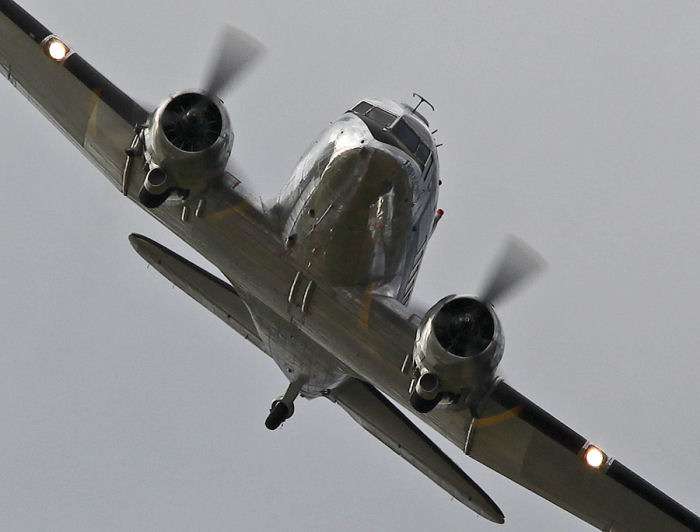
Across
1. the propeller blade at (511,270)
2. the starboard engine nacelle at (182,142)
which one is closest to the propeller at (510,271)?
the propeller blade at (511,270)

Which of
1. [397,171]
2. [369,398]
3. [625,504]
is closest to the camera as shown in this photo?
[397,171]

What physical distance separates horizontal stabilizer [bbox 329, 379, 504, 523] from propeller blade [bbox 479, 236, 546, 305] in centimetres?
422

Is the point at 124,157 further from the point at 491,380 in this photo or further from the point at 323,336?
the point at 491,380

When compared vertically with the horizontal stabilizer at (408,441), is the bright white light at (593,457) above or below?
above

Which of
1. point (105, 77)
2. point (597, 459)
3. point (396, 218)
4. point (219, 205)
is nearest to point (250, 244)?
point (219, 205)

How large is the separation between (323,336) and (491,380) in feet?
10.6

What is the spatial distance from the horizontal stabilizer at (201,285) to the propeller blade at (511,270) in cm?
595

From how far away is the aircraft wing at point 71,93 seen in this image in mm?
24031

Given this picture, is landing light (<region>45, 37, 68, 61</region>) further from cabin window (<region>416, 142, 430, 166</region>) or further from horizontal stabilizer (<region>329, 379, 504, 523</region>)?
horizontal stabilizer (<region>329, 379, 504, 523</region>)

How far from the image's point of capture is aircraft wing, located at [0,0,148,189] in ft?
78.8

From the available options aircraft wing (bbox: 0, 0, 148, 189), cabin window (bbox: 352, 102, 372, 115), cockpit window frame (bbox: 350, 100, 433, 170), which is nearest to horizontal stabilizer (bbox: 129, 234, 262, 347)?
aircraft wing (bbox: 0, 0, 148, 189)

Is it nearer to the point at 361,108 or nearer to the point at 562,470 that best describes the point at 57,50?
the point at 361,108

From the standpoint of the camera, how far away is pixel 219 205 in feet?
75.9

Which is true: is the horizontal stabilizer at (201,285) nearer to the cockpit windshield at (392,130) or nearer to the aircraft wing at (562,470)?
the cockpit windshield at (392,130)
